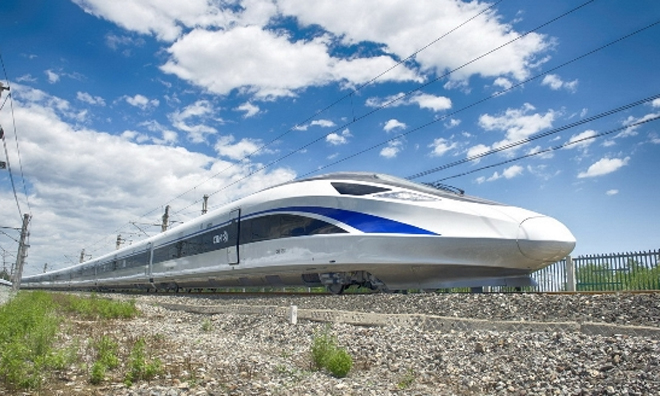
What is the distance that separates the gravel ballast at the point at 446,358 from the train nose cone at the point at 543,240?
147 centimetres

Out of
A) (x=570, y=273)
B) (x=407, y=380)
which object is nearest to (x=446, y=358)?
(x=407, y=380)

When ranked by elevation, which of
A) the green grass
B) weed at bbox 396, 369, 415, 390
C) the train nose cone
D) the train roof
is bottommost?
weed at bbox 396, 369, 415, 390

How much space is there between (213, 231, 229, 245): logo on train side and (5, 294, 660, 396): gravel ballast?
22.0ft

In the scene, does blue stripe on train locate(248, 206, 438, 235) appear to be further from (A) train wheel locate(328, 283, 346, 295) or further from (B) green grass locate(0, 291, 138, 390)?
(B) green grass locate(0, 291, 138, 390)

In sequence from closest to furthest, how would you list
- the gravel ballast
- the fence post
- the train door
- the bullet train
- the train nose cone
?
the gravel ballast, the train nose cone, the bullet train, the fence post, the train door

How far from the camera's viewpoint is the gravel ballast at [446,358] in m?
3.71

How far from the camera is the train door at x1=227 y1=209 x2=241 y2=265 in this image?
13055mm

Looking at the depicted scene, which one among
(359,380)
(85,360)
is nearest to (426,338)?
(359,380)

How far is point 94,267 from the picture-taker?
110ft

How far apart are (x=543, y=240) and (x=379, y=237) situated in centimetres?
273

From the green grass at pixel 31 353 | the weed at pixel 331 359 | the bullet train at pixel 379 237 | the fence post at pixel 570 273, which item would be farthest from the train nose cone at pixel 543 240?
the green grass at pixel 31 353

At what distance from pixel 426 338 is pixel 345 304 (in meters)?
2.97

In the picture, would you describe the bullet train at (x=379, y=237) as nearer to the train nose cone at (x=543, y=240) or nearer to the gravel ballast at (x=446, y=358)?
the train nose cone at (x=543, y=240)

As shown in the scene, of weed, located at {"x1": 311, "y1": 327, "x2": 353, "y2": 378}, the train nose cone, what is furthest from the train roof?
weed, located at {"x1": 311, "y1": 327, "x2": 353, "y2": 378}
